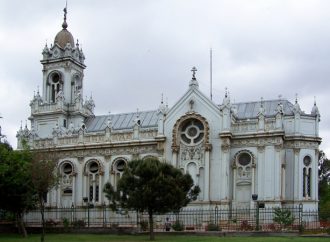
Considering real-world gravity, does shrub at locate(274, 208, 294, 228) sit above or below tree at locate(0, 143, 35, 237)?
below

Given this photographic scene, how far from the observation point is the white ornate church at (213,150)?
66125 millimetres

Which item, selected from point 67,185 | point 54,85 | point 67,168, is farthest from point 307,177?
point 54,85

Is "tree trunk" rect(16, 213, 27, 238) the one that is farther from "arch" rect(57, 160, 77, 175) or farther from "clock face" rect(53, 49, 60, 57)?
"clock face" rect(53, 49, 60, 57)

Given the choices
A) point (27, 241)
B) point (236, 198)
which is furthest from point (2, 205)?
point (236, 198)

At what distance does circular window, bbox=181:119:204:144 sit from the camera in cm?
6881

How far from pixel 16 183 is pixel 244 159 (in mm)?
24461

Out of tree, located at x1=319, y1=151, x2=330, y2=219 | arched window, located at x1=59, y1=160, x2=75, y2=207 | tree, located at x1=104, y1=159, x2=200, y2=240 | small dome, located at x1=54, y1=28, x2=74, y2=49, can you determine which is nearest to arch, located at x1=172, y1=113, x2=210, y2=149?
arched window, located at x1=59, y1=160, x2=75, y2=207

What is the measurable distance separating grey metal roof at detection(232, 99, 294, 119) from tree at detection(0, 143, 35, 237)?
2671cm

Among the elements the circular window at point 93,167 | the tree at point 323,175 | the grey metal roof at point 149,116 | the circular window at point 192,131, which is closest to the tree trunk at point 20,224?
the circular window at point 93,167

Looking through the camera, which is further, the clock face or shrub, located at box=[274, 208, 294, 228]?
the clock face

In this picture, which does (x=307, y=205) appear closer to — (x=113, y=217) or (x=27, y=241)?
(x=113, y=217)

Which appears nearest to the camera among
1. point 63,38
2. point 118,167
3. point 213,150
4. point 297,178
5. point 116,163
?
point 297,178

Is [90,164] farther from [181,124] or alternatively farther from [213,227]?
[213,227]

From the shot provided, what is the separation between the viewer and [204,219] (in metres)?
63.9
